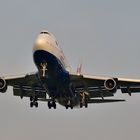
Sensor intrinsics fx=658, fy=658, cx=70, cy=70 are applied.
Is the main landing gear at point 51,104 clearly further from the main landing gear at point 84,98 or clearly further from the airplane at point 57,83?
the main landing gear at point 84,98

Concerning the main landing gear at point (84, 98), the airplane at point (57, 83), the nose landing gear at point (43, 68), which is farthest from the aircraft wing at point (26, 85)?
the main landing gear at point (84, 98)

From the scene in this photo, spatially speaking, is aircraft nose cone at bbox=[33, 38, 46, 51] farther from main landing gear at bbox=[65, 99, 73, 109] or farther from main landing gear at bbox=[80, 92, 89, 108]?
main landing gear at bbox=[80, 92, 89, 108]

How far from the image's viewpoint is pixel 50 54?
56.4 metres

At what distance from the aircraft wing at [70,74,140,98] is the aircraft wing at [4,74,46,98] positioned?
371cm

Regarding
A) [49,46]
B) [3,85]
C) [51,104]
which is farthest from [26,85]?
[49,46]

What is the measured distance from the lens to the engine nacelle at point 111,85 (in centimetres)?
5831

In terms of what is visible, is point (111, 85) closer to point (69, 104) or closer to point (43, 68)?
point (69, 104)

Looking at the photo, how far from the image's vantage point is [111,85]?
2302 inches

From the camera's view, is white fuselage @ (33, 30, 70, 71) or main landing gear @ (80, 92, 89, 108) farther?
main landing gear @ (80, 92, 89, 108)

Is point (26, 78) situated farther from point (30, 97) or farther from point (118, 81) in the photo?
point (118, 81)

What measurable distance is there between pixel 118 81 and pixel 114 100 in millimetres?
3454

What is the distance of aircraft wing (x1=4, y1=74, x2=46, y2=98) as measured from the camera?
60.1 meters

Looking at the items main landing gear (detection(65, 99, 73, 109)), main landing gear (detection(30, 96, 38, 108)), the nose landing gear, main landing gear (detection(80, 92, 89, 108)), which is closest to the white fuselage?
the nose landing gear

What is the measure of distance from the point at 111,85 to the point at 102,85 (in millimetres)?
2591
